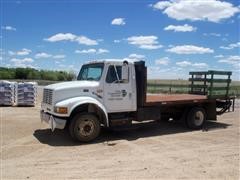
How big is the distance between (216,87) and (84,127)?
587cm

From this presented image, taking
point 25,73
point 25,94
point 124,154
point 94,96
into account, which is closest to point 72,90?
point 94,96

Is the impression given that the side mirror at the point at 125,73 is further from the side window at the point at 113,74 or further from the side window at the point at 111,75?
the side window at the point at 111,75

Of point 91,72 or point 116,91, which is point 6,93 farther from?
point 116,91

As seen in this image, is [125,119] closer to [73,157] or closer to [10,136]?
[73,157]

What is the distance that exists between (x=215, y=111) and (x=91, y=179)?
7.83 m

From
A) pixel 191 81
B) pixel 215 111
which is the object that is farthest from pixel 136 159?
pixel 191 81

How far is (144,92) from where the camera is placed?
402 inches

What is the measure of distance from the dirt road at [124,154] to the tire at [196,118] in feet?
1.31

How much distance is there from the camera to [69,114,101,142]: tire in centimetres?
905

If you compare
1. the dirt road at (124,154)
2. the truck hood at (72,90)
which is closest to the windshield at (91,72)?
the truck hood at (72,90)

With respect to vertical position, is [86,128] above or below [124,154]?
above

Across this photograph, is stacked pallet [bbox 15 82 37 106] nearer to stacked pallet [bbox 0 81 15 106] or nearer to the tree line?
stacked pallet [bbox 0 81 15 106]

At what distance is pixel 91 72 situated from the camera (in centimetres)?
1022

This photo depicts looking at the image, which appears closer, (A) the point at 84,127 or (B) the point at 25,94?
(A) the point at 84,127
